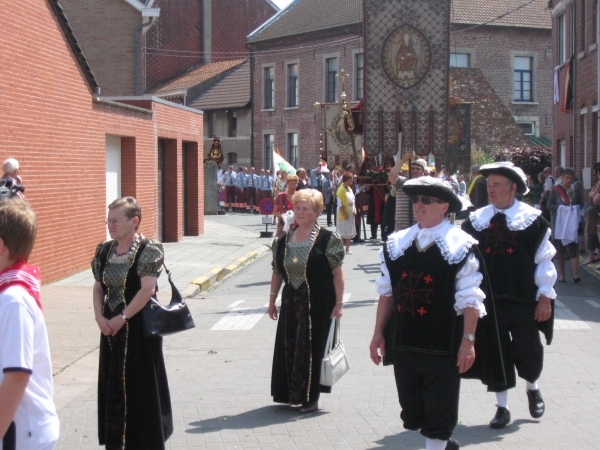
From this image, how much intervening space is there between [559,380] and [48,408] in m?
5.73

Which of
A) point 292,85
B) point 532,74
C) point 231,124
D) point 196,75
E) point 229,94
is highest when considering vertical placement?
point 196,75

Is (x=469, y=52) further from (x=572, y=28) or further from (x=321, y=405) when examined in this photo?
(x=321, y=405)

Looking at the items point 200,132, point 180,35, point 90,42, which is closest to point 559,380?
point 200,132

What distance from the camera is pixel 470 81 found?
44719 mm

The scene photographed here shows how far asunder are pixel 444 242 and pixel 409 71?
15.1 meters

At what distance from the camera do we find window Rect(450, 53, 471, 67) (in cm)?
4834

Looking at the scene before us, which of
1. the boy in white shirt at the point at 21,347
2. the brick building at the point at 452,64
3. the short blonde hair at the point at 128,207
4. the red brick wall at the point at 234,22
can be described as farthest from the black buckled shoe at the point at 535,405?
the red brick wall at the point at 234,22

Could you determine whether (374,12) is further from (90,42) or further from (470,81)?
(470,81)

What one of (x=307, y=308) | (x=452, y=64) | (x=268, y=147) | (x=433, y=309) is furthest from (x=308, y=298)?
(x=268, y=147)

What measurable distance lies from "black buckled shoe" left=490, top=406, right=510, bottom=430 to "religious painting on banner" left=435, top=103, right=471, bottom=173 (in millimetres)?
30250

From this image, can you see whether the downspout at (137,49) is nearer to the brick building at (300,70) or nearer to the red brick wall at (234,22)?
the brick building at (300,70)

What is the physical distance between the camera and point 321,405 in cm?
754

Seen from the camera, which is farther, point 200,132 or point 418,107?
point 200,132

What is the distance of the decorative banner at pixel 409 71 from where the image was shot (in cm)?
1962
